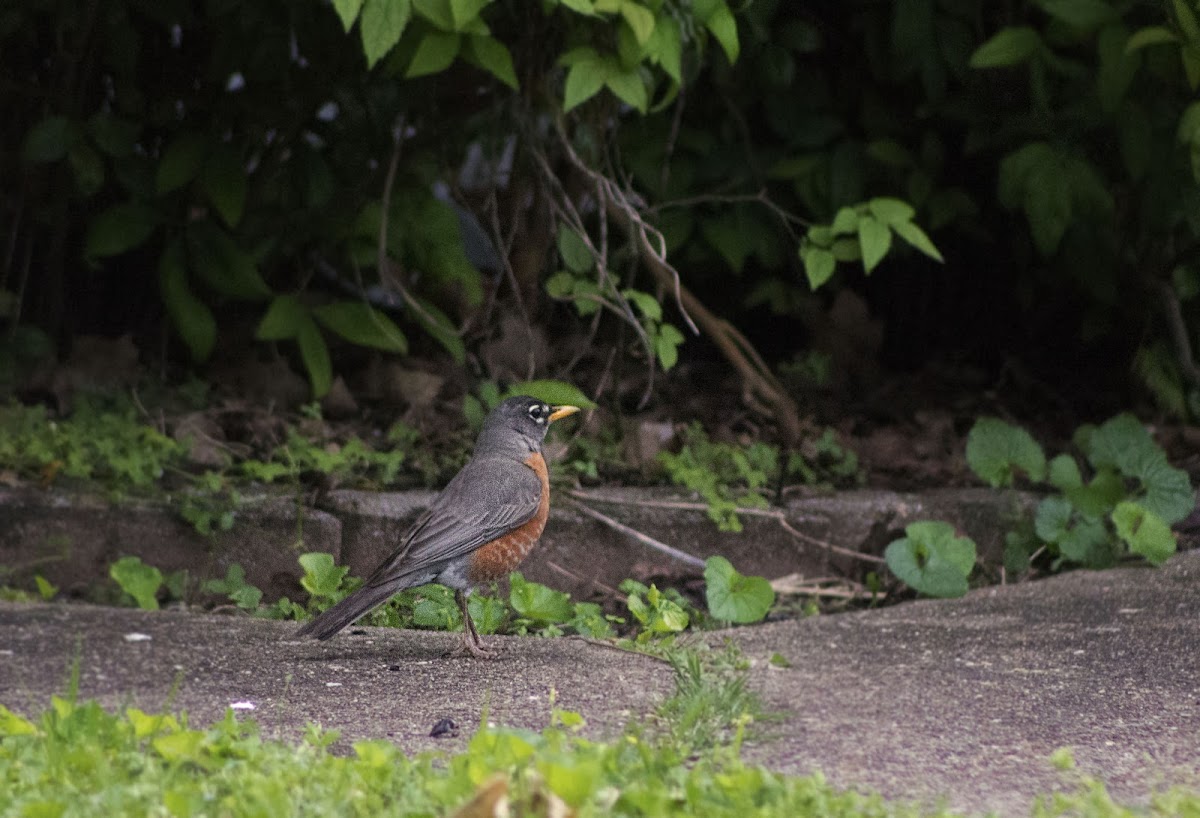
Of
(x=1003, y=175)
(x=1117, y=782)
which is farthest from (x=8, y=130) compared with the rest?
(x=1117, y=782)

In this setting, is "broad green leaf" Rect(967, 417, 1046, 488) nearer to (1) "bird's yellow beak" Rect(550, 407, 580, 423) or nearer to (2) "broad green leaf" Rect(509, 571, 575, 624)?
(1) "bird's yellow beak" Rect(550, 407, 580, 423)

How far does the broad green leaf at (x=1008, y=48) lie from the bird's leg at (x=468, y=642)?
2.42m

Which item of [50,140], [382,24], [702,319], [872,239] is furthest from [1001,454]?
[50,140]

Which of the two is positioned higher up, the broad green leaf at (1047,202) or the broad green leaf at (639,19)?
the broad green leaf at (639,19)

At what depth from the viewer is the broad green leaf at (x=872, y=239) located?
482cm

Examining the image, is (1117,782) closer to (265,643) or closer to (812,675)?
(812,675)

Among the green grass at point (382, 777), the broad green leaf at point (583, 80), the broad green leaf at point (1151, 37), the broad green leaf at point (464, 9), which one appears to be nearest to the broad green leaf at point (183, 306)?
the broad green leaf at point (583, 80)

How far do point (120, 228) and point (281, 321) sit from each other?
0.64m

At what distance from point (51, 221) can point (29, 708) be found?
2.98m

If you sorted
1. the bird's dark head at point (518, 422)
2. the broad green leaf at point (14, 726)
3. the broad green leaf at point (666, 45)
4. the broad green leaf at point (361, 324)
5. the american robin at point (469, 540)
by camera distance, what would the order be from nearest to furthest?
1. the broad green leaf at point (14, 726)
2. the american robin at point (469, 540)
3. the broad green leaf at point (666, 45)
4. the bird's dark head at point (518, 422)
5. the broad green leaf at point (361, 324)

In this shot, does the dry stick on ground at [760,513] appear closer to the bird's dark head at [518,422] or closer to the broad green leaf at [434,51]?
the bird's dark head at [518,422]

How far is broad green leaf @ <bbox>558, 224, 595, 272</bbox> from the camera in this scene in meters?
5.34

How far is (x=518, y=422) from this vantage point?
4.47m

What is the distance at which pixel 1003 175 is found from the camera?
5273mm
